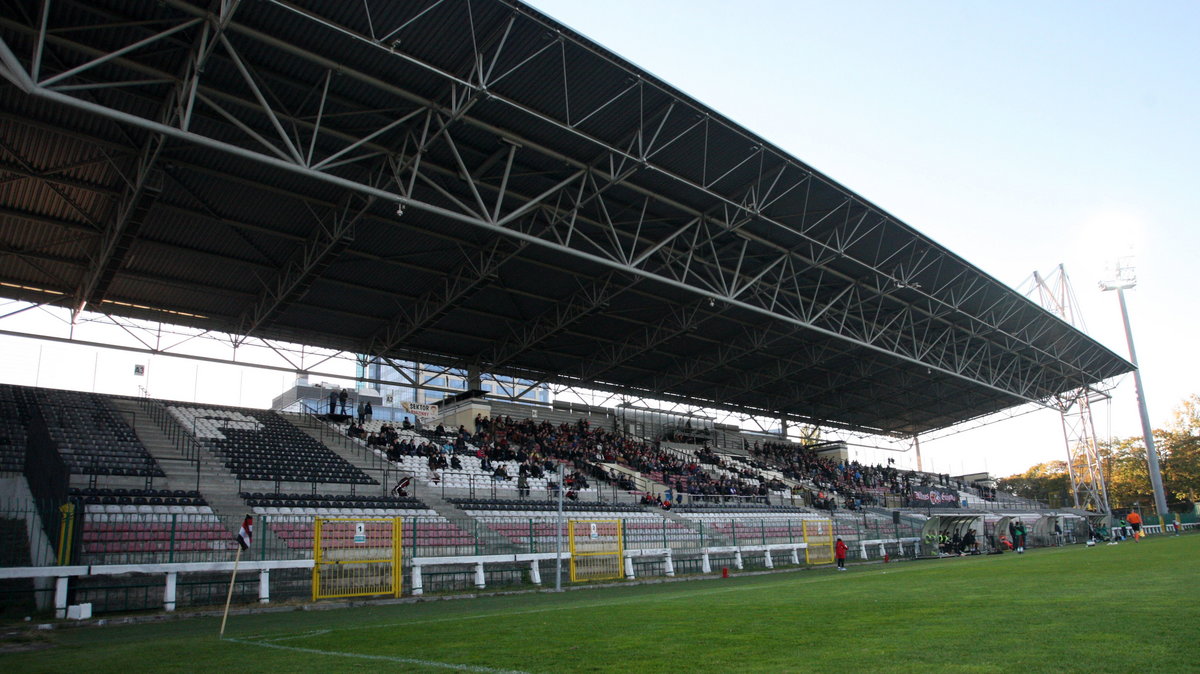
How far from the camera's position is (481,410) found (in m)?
40.0

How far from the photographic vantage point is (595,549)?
2308 centimetres

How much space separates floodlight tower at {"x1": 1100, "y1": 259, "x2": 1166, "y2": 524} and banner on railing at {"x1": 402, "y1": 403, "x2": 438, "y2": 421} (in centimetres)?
4729

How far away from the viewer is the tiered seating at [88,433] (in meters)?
21.0

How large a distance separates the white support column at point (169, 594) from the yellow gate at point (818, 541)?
21491 mm

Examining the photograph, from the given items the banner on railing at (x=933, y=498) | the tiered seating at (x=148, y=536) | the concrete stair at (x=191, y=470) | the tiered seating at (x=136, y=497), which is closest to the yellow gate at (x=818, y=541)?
the concrete stair at (x=191, y=470)

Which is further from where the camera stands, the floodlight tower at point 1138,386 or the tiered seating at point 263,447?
the floodlight tower at point 1138,386

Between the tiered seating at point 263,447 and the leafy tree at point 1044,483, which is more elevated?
the tiered seating at point 263,447

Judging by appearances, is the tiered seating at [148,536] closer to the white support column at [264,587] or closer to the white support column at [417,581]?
the white support column at [264,587]

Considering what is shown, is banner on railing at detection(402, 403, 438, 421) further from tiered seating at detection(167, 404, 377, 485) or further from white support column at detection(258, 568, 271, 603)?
white support column at detection(258, 568, 271, 603)

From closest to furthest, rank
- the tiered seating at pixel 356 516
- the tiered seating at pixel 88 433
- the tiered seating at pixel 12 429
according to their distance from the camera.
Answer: the tiered seating at pixel 356 516
the tiered seating at pixel 12 429
the tiered seating at pixel 88 433

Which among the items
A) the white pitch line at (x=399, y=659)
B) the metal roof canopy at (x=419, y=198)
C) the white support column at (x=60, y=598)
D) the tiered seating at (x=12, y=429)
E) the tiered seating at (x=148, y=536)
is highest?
the metal roof canopy at (x=419, y=198)

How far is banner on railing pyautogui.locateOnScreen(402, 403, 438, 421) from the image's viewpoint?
3778cm

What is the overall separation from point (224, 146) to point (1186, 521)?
65952 millimetres

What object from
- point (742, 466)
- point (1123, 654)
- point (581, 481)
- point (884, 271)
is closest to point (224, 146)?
point (1123, 654)
